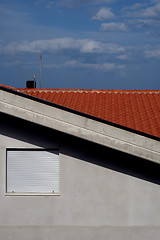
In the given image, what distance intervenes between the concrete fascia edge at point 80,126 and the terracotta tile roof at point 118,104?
1134 millimetres

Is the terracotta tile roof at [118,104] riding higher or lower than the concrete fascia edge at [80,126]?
higher

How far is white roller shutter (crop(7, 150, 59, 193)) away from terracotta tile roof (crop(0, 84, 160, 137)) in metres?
2.54

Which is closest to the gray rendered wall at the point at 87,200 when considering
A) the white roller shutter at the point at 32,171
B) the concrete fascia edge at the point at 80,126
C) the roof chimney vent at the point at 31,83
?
the white roller shutter at the point at 32,171

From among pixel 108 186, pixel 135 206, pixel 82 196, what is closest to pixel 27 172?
pixel 82 196

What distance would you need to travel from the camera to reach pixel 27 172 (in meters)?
9.87

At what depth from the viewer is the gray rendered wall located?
952 centimetres

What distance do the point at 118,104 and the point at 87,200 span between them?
194 inches

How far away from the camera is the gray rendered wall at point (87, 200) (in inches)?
375

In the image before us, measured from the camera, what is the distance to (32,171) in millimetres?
9852

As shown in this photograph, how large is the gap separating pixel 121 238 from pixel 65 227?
4.93 feet

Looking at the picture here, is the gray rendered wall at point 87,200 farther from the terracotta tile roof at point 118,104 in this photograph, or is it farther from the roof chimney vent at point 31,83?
the roof chimney vent at point 31,83

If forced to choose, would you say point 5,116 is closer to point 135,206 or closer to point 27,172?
point 27,172

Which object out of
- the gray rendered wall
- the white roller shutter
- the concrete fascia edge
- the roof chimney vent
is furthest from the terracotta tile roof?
the roof chimney vent

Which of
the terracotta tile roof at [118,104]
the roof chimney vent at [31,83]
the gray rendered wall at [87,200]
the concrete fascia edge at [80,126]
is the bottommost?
the gray rendered wall at [87,200]
